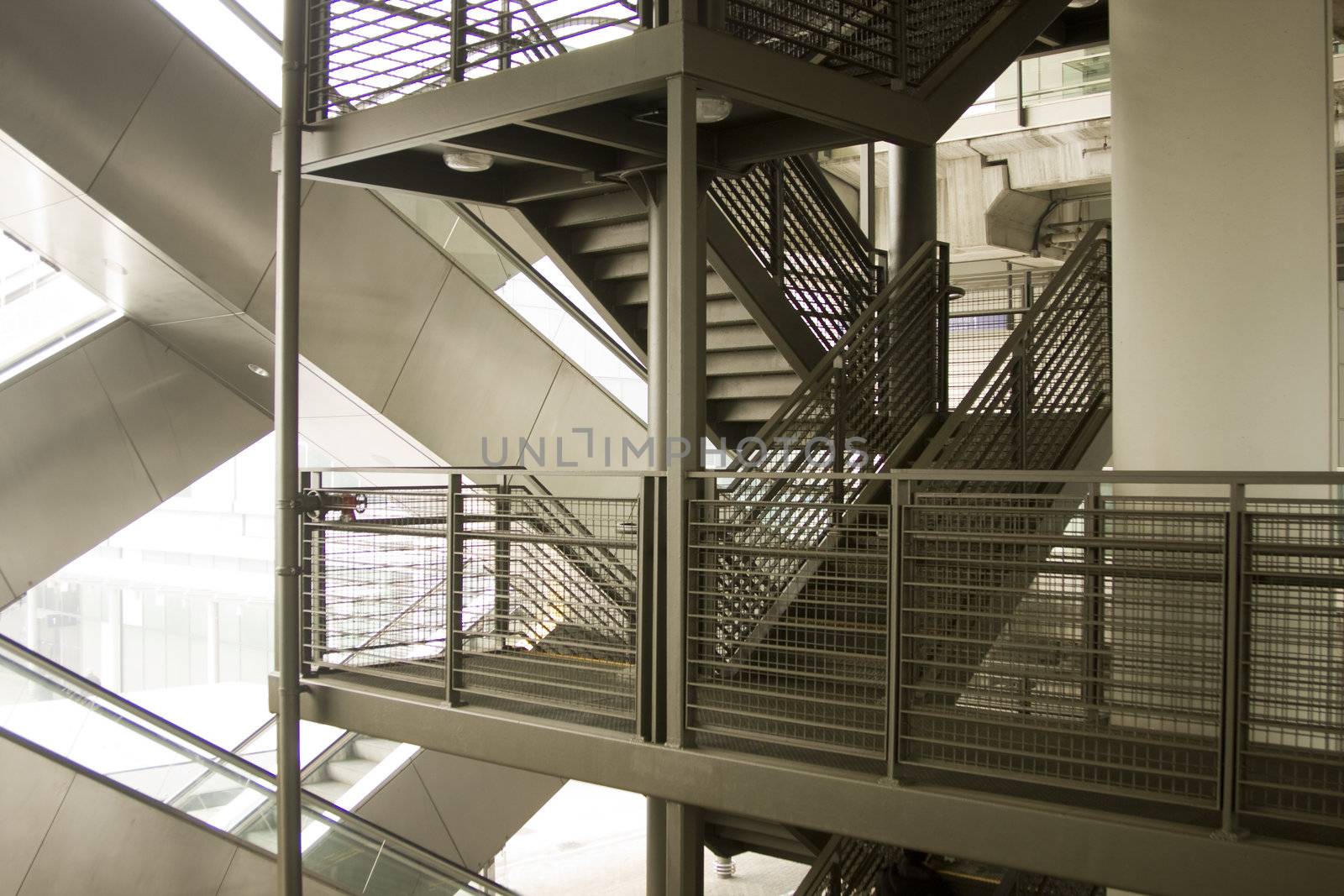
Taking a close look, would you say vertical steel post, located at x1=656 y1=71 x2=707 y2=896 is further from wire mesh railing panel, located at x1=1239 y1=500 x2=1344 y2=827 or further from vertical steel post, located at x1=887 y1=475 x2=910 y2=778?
wire mesh railing panel, located at x1=1239 y1=500 x2=1344 y2=827

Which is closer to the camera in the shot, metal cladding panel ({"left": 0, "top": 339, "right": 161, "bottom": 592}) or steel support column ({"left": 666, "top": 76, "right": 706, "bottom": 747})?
steel support column ({"left": 666, "top": 76, "right": 706, "bottom": 747})

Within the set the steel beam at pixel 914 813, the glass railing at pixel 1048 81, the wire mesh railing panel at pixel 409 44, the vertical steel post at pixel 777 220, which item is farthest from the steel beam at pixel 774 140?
the glass railing at pixel 1048 81

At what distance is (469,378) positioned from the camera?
9.97 meters

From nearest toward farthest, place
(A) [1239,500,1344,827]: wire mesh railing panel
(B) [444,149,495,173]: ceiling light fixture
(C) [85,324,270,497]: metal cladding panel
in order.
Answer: (A) [1239,500,1344,827]: wire mesh railing panel, (B) [444,149,495,173]: ceiling light fixture, (C) [85,324,270,497]: metal cladding panel

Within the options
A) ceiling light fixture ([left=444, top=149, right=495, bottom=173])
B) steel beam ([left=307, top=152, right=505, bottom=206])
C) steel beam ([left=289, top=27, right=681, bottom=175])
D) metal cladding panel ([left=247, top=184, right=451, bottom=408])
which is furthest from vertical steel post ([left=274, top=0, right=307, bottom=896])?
metal cladding panel ([left=247, top=184, right=451, bottom=408])

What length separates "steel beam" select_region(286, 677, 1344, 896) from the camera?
3670 millimetres

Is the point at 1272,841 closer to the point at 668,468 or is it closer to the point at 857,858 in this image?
the point at 668,468

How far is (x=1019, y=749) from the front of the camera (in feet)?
14.1

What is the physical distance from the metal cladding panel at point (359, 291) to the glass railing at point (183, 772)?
276 centimetres

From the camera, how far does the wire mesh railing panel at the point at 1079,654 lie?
389 centimetres

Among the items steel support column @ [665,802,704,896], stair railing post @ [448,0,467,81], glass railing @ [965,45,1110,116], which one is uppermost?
glass railing @ [965,45,1110,116]

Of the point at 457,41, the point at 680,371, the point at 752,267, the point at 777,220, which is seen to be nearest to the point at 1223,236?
the point at 680,371

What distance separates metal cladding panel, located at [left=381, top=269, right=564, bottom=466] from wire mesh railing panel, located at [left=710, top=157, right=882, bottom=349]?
305 cm

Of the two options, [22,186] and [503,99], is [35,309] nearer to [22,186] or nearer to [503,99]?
[22,186]
